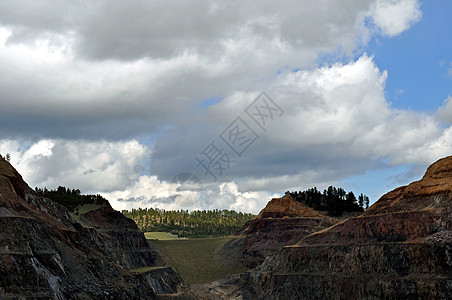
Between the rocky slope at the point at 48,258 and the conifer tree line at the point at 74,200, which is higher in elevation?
the conifer tree line at the point at 74,200

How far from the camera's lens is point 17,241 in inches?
2628

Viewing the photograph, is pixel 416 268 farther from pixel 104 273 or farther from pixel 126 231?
pixel 126 231

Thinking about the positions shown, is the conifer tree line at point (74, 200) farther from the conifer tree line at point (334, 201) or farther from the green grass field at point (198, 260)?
the conifer tree line at point (334, 201)

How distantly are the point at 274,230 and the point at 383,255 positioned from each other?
74147 mm

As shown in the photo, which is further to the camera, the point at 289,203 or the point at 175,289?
the point at 289,203

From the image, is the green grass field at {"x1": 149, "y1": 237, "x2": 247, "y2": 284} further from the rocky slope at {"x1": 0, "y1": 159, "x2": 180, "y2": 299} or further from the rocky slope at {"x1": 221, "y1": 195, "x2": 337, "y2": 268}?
the rocky slope at {"x1": 0, "y1": 159, "x2": 180, "y2": 299}

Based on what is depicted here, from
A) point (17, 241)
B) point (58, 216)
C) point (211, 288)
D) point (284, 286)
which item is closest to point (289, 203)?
point (211, 288)

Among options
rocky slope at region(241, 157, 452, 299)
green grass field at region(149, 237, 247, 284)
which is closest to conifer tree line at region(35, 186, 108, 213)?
green grass field at region(149, 237, 247, 284)

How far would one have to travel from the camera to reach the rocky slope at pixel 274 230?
147625 millimetres

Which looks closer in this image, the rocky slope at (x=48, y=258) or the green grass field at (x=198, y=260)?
the rocky slope at (x=48, y=258)

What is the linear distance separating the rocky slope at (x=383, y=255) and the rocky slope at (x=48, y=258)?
29.1 m

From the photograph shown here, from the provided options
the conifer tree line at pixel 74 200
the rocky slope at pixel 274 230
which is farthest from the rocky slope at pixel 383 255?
the conifer tree line at pixel 74 200

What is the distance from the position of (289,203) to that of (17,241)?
372 feet

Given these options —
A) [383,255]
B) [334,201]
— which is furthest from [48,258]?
[334,201]
